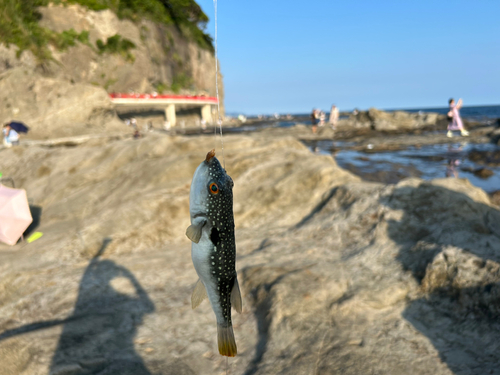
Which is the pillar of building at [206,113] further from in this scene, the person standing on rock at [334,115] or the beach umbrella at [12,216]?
the beach umbrella at [12,216]

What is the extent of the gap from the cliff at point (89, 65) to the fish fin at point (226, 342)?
94.1 feet

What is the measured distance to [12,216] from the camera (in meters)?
7.59

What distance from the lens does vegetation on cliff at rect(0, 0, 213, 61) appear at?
102 feet

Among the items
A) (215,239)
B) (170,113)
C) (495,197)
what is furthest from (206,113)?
Answer: (215,239)

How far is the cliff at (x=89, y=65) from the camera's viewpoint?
2825 centimetres

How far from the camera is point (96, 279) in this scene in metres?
5.56

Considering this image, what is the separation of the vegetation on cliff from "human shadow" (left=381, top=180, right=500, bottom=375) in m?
→ 36.9

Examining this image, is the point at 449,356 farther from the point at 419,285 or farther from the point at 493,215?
the point at 493,215

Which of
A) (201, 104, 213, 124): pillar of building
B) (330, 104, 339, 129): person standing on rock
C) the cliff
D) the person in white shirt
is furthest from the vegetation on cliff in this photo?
(330, 104, 339, 129): person standing on rock

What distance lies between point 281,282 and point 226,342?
81.6 inches

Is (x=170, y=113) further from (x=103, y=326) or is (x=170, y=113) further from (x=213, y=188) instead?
(x=213, y=188)

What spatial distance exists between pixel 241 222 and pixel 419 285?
374cm

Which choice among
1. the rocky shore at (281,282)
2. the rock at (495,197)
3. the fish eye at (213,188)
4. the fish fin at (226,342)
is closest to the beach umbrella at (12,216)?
the rocky shore at (281,282)

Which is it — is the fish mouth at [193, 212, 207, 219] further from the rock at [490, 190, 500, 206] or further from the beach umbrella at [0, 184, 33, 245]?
the rock at [490, 190, 500, 206]
